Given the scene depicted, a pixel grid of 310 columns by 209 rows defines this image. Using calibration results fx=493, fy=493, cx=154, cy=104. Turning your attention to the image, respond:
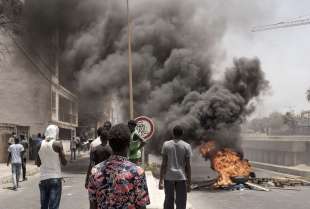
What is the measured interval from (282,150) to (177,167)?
112ft

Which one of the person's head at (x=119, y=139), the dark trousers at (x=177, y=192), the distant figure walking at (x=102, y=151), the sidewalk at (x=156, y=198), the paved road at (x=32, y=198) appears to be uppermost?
the person's head at (x=119, y=139)

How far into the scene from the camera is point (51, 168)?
595 cm

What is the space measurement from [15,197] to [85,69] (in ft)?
54.8

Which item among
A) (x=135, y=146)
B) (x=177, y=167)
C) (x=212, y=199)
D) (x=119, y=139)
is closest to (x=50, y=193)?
(x=177, y=167)

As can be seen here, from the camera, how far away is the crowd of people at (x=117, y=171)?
10.3 feet

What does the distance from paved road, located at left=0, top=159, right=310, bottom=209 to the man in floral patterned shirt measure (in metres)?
6.72

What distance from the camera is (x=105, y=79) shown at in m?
26.6

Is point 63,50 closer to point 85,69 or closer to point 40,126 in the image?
point 85,69

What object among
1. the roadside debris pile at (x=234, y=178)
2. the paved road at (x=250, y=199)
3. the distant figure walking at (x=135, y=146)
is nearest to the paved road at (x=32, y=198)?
the distant figure walking at (x=135, y=146)

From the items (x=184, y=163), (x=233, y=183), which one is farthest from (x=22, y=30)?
(x=184, y=163)

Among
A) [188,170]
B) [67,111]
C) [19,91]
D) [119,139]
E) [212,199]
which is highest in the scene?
[19,91]

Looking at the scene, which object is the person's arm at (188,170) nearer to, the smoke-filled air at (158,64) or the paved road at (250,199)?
the paved road at (250,199)

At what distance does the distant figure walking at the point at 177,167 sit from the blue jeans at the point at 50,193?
4.70 feet

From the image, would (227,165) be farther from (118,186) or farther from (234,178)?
(118,186)
